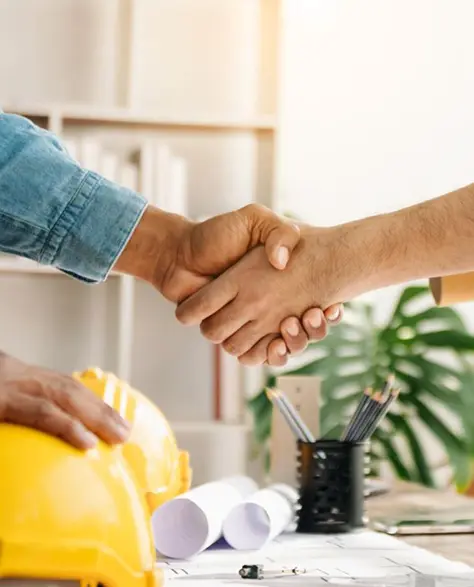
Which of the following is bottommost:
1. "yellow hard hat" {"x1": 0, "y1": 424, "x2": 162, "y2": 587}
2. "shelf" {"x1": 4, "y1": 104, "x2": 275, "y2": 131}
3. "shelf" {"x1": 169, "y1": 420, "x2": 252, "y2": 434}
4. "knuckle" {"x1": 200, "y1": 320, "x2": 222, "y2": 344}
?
"shelf" {"x1": 169, "y1": 420, "x2": 252, "y2": 434}

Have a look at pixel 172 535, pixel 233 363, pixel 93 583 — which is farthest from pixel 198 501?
pixel 233 363

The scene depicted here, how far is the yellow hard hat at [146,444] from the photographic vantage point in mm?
1043

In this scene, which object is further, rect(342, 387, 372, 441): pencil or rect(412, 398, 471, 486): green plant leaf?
rect(412, 398, 471, 486): green plant leaf

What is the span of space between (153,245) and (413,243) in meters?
0.35

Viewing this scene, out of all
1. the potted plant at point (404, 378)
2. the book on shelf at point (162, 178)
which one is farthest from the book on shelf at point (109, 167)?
the potted plant at point (404, 378)

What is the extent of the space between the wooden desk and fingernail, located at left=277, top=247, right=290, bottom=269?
360 millimetres

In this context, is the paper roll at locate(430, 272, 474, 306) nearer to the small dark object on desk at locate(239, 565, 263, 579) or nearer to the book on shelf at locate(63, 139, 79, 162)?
the small dark object on desk at locate(239, 565, 263, 579)

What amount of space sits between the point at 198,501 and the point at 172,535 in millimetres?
48

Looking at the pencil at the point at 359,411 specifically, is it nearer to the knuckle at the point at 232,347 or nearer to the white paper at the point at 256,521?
the white paper at the point at 256,521

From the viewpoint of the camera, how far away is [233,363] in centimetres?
261

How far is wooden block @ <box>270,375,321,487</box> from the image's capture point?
1.35 metres

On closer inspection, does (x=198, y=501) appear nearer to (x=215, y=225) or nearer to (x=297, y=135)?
(x=215, y=225)

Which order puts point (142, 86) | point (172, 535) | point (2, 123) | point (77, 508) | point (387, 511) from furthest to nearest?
point (142, 86), point (387, 511), point (2, 123), point (172, 535), point (77, 508)

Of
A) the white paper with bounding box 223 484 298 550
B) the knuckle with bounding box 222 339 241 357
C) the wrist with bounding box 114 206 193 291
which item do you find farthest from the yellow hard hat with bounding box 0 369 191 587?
the knuckle with bounding box 222 339 241 357
